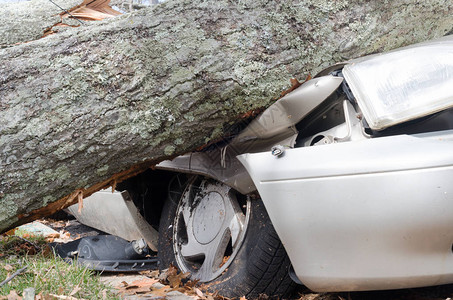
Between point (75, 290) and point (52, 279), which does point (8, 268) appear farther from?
point (75, 290)

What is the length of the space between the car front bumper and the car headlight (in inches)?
4.5

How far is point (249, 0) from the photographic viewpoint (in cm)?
295

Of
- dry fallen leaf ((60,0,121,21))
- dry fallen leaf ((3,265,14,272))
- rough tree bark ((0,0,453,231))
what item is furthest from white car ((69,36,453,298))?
dry fallen leaf ((60,0,121,21))

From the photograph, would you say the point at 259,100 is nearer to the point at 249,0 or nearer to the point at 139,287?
the point at 249,0

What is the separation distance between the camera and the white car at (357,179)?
199 cm

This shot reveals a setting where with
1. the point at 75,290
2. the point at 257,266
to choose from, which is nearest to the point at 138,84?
the point at 75,290

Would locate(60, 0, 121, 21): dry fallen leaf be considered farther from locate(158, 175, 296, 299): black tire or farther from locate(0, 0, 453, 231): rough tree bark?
locate(158, 175, 296, 299): black tire

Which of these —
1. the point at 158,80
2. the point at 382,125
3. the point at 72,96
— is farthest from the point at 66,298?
the point at 382,125

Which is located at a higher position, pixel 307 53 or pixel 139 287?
pixel 307 53

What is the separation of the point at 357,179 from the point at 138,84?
1237 millimetres

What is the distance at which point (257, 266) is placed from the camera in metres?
2.67

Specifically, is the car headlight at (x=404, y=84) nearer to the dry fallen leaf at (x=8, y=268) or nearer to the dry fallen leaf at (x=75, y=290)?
the dry fallen leaf at (x=75, y=290)

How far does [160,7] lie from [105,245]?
197 centimetres

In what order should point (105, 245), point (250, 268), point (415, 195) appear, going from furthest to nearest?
1. point (105, 245)
2. point (250, 268)
3. point (415, 195)
